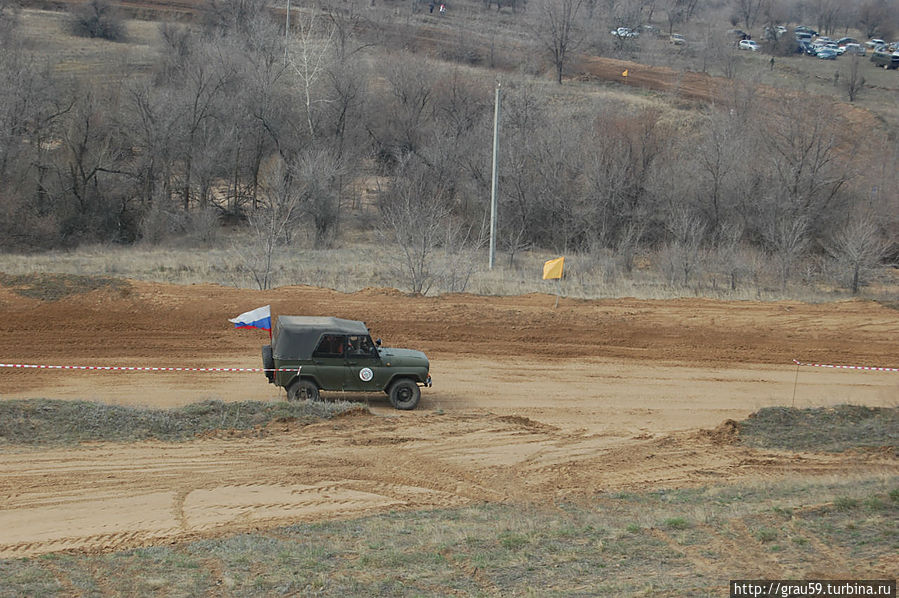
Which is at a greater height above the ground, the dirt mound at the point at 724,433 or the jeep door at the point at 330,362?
the jeep door at the point at 330,362

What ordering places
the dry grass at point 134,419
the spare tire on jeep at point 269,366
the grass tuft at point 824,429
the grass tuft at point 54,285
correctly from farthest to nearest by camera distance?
the grass tuft at point 54,285 → the spare tire on jeep at point 269,366 → the grass tuft at point 824,429 → the dry grass at point 134,419

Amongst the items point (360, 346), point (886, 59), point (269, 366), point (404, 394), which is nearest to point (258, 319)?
point (269, 366)

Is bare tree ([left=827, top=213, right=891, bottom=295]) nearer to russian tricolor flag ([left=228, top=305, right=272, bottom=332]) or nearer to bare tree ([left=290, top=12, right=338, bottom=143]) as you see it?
russian tricolor flag ([left=228, top=305, right=272, bottom=332])

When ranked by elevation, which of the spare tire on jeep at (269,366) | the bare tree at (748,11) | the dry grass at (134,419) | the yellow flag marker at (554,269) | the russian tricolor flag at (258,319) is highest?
the bare tree at (748,11)

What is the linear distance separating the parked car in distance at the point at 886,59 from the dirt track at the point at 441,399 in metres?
68.9

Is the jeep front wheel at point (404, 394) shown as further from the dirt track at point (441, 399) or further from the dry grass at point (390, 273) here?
the dry grass at point (390, 273)

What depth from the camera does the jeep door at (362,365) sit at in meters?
17.2

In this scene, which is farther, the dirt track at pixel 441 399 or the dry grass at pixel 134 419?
the dry grass at pixel 134 419

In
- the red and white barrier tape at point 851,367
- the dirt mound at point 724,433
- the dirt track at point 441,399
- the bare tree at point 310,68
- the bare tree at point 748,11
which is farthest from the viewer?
the bare tree at point 748,11

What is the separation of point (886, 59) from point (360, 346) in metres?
86.3

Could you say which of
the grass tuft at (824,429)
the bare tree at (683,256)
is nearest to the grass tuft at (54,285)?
the grass tuft at (824,429)

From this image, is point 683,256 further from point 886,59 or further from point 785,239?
point 886,59

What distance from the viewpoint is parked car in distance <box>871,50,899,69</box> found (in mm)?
83562

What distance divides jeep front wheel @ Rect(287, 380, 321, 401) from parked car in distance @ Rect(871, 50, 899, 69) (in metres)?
85.0
